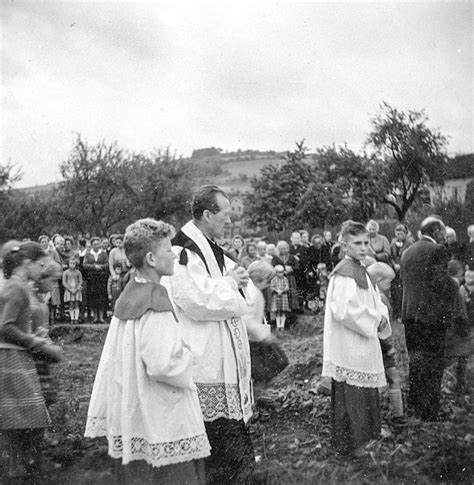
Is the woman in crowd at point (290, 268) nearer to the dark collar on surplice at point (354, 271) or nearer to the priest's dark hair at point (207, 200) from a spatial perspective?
the dark collar on surplice at point (354, 271)

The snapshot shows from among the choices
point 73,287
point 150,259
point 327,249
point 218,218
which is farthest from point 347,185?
point 150,259

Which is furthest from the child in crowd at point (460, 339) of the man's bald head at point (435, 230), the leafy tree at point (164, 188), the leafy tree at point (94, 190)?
the leafy tree at point (164, 188)

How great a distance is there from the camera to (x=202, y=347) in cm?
343

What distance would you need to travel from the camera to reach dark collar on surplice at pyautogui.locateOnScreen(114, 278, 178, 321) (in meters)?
2.84

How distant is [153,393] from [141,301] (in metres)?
0.47

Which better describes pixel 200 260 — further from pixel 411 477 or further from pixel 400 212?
pixel 400 212

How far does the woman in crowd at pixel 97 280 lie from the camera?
1053 centimetres

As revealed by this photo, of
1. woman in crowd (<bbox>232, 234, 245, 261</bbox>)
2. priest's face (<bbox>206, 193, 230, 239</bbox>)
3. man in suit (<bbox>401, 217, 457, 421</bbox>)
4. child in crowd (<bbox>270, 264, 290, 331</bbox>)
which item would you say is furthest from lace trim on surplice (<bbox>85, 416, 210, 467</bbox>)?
woman in crowd (<bbox>232, 234, 245, 261</bbox>)

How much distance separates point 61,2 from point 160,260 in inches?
130

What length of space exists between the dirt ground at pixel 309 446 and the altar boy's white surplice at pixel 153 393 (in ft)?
3.92

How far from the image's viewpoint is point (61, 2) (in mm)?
5086

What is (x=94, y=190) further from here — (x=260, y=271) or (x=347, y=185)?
(x=260, y=271)

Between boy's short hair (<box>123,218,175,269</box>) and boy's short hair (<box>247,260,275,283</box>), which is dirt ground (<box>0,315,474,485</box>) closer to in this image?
boy's short hair (<box>247,260,275,283</box>)

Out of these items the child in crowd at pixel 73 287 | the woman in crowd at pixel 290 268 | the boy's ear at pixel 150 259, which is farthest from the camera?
the child in crowd at pixel 73 287
